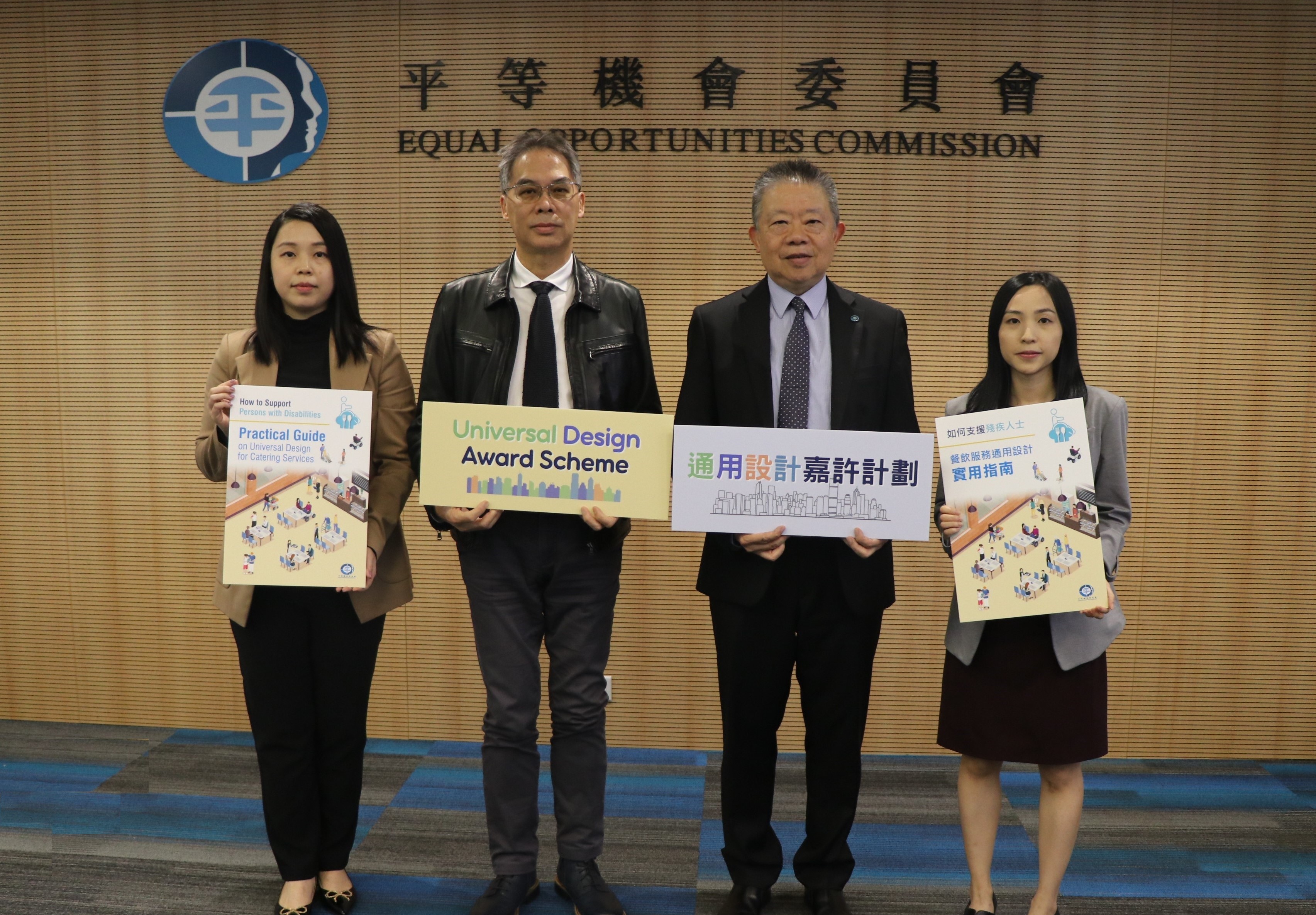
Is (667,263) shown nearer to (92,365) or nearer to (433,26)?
(433,26)

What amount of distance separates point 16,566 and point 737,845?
308 cm

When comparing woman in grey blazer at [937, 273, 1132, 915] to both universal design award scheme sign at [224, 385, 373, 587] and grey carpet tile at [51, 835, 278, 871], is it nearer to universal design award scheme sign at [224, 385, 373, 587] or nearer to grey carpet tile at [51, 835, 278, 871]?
universal design award scheme sign at [224, 385, 373, 587]

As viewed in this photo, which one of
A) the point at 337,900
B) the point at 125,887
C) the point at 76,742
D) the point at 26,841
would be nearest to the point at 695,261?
the point at 337,900

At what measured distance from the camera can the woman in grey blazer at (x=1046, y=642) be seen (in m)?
2.06

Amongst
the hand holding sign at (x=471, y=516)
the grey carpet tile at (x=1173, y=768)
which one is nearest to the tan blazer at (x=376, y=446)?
the hand holding sign at (x=471, y=516)

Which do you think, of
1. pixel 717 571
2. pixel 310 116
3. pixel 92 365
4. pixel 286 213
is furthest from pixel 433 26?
pixel 717 571

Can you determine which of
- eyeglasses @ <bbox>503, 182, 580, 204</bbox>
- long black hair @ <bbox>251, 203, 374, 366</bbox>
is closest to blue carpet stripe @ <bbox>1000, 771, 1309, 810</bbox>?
eyeglasses @ <bbox>503, 182, 580, 204</bbox>

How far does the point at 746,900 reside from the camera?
227 centimetres

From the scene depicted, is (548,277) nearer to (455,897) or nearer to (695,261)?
(695,261)

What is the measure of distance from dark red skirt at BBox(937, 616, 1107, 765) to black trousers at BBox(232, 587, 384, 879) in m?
1.46

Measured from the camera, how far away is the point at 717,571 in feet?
7.28

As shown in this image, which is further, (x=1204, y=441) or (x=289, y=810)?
(x=1204, y=441)

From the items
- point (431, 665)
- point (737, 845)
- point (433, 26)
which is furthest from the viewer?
point (431, 665)

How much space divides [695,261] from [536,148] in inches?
49.1
